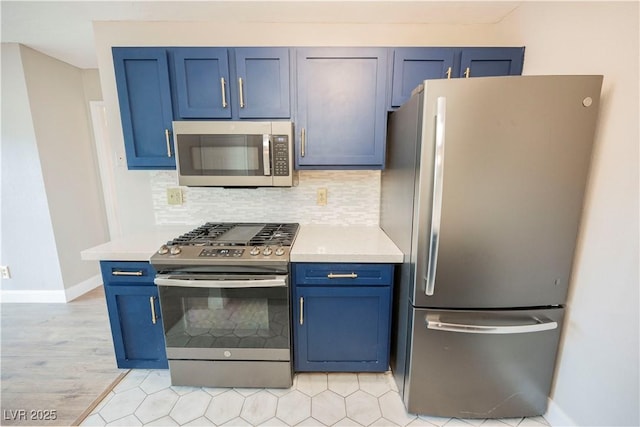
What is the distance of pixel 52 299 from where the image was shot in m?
2.50

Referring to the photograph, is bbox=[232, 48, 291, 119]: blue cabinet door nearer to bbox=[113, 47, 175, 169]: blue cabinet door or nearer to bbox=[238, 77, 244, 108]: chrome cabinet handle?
bbox=[238, 77, 244, 108]: chrome cabinet handle

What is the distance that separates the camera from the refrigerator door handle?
3.38ft

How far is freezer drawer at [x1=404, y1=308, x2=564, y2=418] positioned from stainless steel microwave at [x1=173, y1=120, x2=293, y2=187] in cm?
115

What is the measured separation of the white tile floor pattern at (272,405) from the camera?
1345mm

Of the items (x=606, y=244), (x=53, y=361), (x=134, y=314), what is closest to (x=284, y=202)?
(x=134, y=314)

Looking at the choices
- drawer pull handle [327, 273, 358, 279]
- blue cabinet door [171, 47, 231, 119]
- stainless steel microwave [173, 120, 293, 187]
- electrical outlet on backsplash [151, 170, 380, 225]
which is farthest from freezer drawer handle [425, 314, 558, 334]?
blue cabinet door [171, 47, 231, 119]

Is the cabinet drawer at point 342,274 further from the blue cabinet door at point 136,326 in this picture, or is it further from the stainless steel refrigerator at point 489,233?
the blue cabinet door at point 136,326

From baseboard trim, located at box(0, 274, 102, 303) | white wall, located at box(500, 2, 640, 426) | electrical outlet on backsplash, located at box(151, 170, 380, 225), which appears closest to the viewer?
white wall, located at box(500, 2, 640, 426)

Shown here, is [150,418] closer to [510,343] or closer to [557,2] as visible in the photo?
[510,343]

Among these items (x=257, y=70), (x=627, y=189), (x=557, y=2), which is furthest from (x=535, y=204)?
(x=257, y=70)

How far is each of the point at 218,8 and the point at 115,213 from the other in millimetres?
2532

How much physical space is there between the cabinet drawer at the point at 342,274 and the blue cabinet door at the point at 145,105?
3.68 feet

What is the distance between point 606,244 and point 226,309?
1.84 metres

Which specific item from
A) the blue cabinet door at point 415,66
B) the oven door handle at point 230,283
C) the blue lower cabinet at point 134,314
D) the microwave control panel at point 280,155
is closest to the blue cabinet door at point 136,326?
the blue lower cabinet at point 134,314
